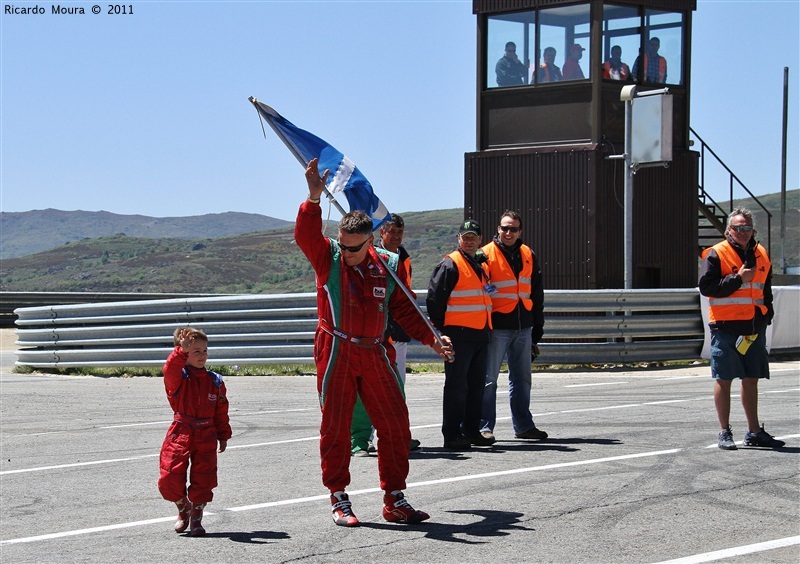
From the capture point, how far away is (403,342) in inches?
405

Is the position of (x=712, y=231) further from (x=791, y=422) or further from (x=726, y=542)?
(x=726, y=542)

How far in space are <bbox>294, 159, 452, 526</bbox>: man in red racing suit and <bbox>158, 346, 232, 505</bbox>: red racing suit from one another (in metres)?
0.65

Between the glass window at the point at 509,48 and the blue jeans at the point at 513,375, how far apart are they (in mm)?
10743

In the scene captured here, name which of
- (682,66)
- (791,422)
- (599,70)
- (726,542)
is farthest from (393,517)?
(682,66)

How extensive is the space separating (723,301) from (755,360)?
0.53m

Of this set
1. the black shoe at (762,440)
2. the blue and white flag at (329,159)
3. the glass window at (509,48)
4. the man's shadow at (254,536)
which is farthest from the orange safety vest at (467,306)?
the glass window at (509,48)

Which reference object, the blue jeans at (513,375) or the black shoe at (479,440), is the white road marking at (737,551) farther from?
Result: the blue jeans at (513,375)

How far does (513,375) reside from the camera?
10547mm

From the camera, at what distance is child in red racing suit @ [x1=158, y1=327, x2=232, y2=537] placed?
7.04 m

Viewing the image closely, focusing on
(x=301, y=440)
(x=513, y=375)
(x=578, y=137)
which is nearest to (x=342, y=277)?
(x=513, y=375)

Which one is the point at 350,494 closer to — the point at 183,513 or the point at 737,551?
the point at 183,513

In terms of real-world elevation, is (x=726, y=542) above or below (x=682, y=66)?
below

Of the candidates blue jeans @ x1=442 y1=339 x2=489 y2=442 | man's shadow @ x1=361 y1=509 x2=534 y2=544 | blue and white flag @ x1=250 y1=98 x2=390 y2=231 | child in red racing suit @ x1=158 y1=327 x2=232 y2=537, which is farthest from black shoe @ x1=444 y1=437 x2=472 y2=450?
A: child in red racing suit @ x1=158 y1=327 x2=232 y2=537

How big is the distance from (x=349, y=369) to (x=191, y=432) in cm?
99
